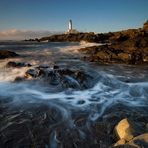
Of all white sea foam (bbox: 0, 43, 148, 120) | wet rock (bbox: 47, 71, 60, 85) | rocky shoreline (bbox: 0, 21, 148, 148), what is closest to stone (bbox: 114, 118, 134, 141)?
rocky shoreline (bbox: 0, 21, 148, 148)

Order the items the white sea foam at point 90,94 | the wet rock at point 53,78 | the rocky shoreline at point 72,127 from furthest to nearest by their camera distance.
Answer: the wet rock at point 53,78 < the white sea foam at point 90,94 < the rocky shoreline at point 72,127

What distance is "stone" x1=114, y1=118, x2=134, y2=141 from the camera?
4971 mm

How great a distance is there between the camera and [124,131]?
5.22 meters

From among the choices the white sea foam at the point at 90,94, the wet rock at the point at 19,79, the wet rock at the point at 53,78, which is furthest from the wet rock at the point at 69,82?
the wet rock at the point at 19,79

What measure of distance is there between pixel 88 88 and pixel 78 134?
15.0 feet

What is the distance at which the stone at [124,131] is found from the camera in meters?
4.97

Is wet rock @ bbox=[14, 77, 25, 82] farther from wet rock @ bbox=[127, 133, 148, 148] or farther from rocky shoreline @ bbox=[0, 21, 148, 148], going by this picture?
wet rock @ bbox=[127, 133, 148, 148]

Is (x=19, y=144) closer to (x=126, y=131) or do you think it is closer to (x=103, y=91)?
(x=126, y=131)

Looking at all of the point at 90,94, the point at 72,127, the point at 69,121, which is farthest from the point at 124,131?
the point at 90,94

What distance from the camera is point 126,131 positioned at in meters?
5.17

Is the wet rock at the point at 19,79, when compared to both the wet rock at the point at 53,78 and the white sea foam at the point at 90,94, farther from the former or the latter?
the wet rock at the point at 53,78

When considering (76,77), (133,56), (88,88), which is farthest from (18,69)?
(133,56)

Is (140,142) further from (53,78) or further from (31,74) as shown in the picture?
(31,74)

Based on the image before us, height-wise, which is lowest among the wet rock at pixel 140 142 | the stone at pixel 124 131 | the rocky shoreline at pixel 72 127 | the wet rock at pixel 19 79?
the wet rock at pixel 19 79
